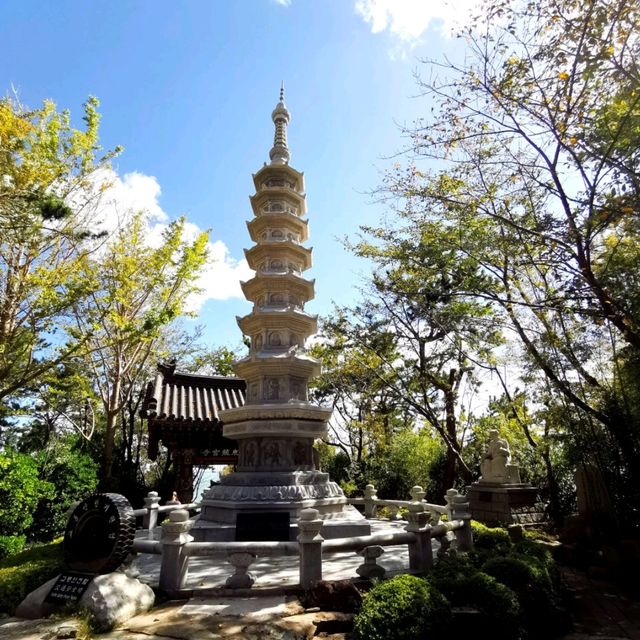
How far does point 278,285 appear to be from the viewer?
44.9 feet

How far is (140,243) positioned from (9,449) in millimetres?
7283

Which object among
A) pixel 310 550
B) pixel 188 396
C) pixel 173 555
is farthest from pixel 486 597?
pixel 188 396

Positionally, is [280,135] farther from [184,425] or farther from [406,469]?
[406,469]

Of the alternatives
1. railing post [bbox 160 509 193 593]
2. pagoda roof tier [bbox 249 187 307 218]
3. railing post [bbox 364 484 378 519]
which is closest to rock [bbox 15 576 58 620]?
railing post [bbox 160 509 193 593]

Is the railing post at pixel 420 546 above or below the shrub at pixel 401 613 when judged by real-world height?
above

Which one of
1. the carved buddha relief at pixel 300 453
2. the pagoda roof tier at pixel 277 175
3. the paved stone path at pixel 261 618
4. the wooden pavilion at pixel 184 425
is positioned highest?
the pagoda roof tier at pixel 277 175

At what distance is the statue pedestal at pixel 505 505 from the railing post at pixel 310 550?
29.3ft

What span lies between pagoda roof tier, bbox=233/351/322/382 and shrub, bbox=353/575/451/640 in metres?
7.14

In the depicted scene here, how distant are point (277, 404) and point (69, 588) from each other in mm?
6250

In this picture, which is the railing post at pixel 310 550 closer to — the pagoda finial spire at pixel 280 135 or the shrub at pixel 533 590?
the shrub at pixel 533 590

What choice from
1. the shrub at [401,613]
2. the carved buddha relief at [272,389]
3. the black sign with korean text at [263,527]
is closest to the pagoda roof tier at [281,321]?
the carved buddha relief at [272,389]

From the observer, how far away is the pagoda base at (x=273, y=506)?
9.61m

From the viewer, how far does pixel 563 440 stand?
12.0 metres

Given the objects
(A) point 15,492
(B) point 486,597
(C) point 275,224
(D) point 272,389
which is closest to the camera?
(B) point 486,597
